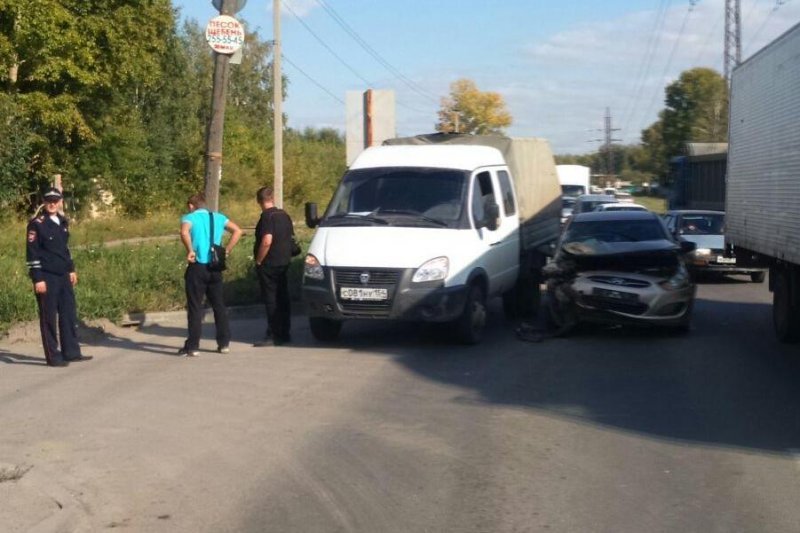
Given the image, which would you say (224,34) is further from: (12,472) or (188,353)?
(12,472)

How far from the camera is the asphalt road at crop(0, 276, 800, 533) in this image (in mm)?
6473

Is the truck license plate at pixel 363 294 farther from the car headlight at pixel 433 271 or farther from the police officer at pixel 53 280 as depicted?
the police officer at pixel 53 280

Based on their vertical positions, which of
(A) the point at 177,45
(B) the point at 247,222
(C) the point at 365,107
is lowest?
(B) the point at 247,222

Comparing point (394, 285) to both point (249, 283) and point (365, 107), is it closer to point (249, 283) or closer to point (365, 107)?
point (249, 283)

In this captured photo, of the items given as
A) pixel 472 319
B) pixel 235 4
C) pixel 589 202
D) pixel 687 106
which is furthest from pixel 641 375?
pixel 687 106

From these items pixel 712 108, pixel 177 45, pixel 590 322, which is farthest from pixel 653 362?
pixel 712 108

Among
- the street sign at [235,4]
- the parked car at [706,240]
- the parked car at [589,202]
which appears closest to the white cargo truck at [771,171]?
the parked car at [706,240]

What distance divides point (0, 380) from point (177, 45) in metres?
56.1

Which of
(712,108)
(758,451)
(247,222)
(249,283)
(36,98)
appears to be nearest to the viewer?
(758,451)

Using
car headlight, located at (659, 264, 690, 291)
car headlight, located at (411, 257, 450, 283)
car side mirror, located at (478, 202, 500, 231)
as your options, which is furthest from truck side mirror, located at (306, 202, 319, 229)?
car headlight, located at (659, 264, 690, 291)

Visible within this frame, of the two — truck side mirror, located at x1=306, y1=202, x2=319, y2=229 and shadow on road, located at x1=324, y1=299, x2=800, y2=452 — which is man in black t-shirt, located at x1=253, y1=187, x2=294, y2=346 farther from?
shadow on road, located at x1=324, y1=299, x2=800, y2=452

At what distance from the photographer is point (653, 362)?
1210 centimetres

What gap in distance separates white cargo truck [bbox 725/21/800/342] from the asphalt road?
109cm

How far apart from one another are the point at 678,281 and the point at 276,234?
4.98 m
